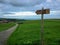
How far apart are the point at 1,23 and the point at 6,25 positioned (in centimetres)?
178

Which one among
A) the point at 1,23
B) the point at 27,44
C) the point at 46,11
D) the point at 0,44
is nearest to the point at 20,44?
the point at 27,44

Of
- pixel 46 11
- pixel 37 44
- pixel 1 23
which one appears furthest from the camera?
pixel 1 23

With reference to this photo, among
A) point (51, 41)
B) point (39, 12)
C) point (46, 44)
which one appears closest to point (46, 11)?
point (39, 12)

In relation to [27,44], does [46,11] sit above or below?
above

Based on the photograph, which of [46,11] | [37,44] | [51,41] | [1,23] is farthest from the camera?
[1,23]

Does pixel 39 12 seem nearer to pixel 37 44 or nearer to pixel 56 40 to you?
pixel 37 44

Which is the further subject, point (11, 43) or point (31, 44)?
point (11, 43)

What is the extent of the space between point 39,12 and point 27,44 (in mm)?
2159

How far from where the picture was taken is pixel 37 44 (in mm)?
9852

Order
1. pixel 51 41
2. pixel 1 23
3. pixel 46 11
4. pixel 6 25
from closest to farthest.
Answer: pixel 46 11, pixel 51 41, pixel 1 23, pixel 6 25

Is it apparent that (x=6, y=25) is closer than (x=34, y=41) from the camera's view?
No

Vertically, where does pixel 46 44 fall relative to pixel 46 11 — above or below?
below

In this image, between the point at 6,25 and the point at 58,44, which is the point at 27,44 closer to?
the point at 58,44

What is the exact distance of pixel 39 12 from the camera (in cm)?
859
